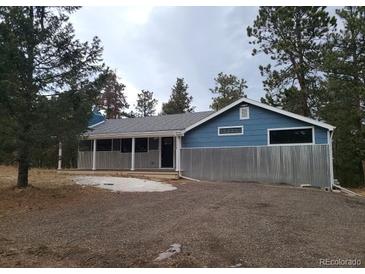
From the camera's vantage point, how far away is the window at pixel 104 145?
21.5m

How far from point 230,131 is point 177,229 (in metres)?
10.6

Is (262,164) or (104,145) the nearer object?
(262,164)

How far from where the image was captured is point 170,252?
5.24 meters

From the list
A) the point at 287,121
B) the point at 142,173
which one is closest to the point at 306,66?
the point at 287,121

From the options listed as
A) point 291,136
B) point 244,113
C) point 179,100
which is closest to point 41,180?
point 244,113

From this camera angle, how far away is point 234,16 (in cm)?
1162

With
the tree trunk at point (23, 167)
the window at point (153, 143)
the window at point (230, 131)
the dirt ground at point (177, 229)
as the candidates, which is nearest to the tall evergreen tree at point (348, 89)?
the window at point (230, 131)

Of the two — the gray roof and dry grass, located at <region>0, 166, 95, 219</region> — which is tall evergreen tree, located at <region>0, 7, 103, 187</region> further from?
the gray roof

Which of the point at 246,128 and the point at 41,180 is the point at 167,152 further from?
the point at 41,180

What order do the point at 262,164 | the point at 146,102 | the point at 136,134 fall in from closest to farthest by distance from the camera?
the point at 262,164 → the point at 136,134 → the point at 146,102

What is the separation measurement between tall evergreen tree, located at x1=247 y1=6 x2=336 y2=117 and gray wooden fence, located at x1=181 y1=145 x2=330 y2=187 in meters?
8.97

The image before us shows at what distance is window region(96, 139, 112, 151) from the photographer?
21.5m

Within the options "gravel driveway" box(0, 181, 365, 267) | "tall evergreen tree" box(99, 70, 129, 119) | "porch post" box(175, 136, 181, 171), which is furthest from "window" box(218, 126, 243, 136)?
"tall evergreen tree" box(99, 70, 129, 119)

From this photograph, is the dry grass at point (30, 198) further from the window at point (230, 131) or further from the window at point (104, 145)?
the window at point (104, 145)
